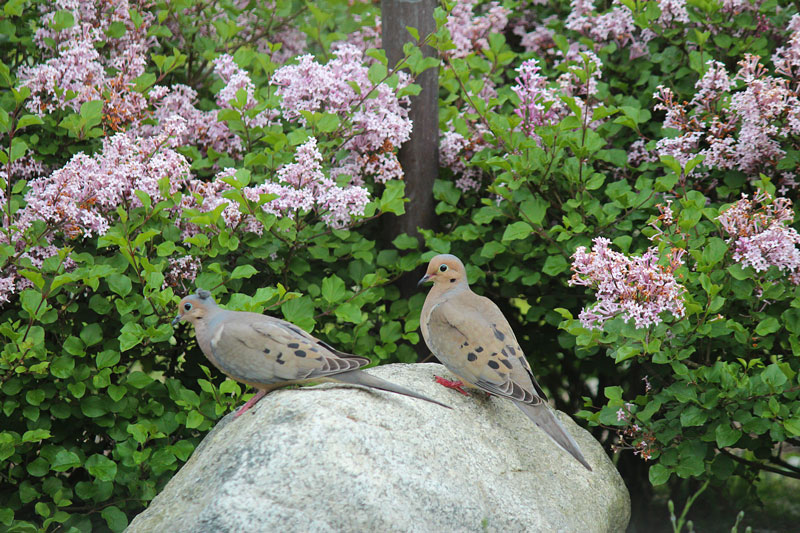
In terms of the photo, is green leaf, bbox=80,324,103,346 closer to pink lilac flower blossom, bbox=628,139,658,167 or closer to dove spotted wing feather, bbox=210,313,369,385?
dove spotted wing feather, bbox=210,313,369,385

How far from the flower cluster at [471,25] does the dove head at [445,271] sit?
2.01 m

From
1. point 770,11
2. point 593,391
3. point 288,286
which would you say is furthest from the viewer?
point 593,391

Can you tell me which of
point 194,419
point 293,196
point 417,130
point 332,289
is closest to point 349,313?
point 332,289

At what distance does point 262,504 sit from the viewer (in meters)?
2.91

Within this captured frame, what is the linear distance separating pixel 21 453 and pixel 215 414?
0.99m

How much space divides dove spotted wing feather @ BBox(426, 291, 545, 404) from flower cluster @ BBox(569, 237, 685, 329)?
363mm

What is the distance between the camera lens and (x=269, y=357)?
3.39 m

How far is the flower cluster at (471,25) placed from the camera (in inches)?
219

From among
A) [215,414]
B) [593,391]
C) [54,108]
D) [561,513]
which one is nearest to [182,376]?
[215,414]

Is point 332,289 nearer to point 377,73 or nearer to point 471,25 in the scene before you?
point 377,73

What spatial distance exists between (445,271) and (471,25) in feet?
7.54

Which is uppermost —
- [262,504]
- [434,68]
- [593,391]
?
[434,68]

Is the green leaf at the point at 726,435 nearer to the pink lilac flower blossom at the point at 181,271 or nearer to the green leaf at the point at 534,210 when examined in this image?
the green leaf at the point at 534,210

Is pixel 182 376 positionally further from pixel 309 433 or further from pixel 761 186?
pixel 761 186
